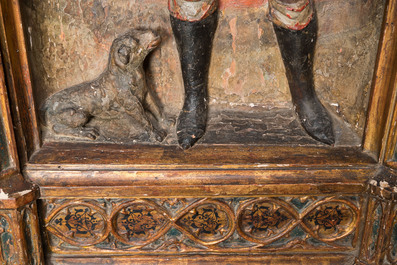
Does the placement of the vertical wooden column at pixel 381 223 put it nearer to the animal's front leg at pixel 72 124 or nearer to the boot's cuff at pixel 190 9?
the boot's cuff at pixel 190 9

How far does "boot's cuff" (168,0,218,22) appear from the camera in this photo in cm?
163

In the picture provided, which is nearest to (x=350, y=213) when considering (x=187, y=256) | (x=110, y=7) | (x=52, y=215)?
(x=187, y=256)

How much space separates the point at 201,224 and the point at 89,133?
66 cm

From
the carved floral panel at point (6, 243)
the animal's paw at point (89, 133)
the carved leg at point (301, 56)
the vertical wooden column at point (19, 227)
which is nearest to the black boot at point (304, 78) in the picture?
the carved leg at point (301, 56)

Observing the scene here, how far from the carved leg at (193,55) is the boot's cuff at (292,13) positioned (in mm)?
271

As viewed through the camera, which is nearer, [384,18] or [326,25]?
[384,18]

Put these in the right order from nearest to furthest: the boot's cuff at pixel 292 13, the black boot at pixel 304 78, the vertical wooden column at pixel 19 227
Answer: the vertical wooden column at pixel 19 227
the boot's cuff at pixel 292 13
the black boot at pixel 304 78

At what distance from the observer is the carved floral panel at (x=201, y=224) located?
1653 millimetres

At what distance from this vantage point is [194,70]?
179cm

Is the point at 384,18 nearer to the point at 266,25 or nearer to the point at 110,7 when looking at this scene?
the point at 266,25

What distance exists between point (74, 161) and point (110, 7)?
2.44 ft

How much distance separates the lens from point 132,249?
1726 millimetres

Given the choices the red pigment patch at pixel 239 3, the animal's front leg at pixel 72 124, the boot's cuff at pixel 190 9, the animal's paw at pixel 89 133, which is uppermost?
the red pigment patch at pixel 239 3

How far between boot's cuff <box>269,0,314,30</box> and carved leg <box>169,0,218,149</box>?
271mm
